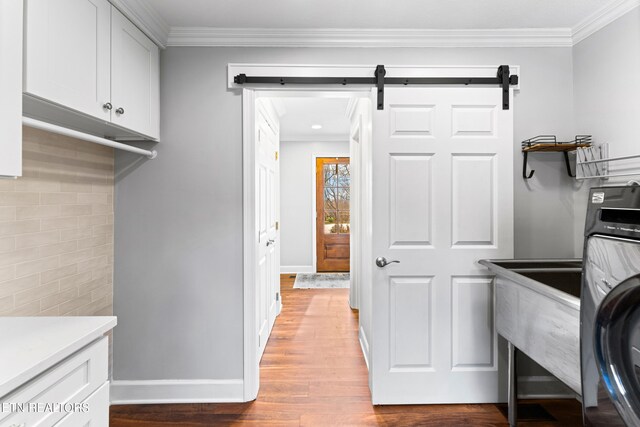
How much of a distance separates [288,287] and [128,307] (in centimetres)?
308

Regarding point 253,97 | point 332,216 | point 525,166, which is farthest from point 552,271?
point 332,216

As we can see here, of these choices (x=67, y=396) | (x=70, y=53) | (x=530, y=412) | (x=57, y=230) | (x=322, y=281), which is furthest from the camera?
(x=322, y=281)

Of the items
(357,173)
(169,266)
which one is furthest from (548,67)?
(169,266)

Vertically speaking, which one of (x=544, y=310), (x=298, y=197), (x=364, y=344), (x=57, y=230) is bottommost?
(x=364, y=344)

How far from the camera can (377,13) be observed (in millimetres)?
2008

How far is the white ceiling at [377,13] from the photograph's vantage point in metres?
1.92

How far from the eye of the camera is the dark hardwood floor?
2.04 metres

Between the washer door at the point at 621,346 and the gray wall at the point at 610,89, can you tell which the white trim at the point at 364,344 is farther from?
the washer door at the point at 621,346

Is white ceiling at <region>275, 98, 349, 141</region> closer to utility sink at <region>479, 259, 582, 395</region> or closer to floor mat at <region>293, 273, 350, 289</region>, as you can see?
floor mat at <region>293, 273, 350, 289</region>

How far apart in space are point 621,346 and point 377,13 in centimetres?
193

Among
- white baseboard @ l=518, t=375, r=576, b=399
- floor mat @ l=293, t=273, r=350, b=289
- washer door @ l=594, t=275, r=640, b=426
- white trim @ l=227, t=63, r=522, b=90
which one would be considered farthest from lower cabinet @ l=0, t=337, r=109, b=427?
floor mat @ l=293, t=273, r=350, b=289

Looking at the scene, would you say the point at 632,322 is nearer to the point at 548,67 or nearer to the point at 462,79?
the point at 462,79

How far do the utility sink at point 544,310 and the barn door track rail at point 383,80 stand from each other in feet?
3.41

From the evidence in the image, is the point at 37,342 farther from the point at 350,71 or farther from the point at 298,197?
the point at 298,197
